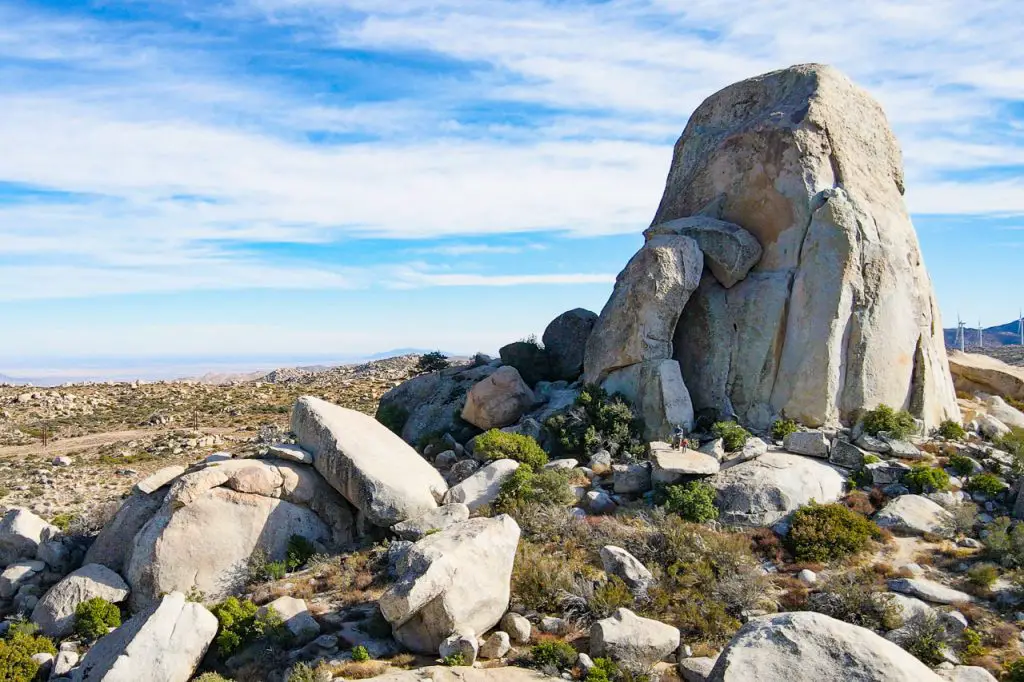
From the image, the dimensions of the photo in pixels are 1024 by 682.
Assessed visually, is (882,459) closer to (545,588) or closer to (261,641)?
(545,588)

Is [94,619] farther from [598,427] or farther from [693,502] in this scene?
[598,427]

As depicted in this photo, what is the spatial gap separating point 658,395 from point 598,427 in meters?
2.13

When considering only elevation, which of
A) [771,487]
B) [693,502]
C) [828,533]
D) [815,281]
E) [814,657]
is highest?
[815,281]

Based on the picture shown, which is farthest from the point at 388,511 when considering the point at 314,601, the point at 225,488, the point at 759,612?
the point at 759,612

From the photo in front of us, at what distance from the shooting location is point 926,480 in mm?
19516

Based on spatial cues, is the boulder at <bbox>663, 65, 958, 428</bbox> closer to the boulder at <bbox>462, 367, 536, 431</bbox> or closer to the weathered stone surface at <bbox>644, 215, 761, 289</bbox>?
the weathered stone surface at <bbox>644, 215, 761, 289</bbox>

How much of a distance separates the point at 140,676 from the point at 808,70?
26318 millimetres

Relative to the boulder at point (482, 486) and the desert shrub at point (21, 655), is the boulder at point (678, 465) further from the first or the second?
the desert shrub at point (21, 655)

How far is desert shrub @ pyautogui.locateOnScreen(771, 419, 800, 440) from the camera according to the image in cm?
2234

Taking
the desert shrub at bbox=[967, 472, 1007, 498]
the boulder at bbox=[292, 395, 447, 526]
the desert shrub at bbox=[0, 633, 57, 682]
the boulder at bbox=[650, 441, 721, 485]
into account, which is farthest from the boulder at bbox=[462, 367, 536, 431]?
the desert shrub at bbox=[0, 633, 57, 682]

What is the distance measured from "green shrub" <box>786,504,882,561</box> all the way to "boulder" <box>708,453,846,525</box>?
0.71 metres

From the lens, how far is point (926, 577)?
53.0 ft

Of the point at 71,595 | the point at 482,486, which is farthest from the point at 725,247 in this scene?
the point at 71,595

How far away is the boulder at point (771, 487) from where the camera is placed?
1862cm
